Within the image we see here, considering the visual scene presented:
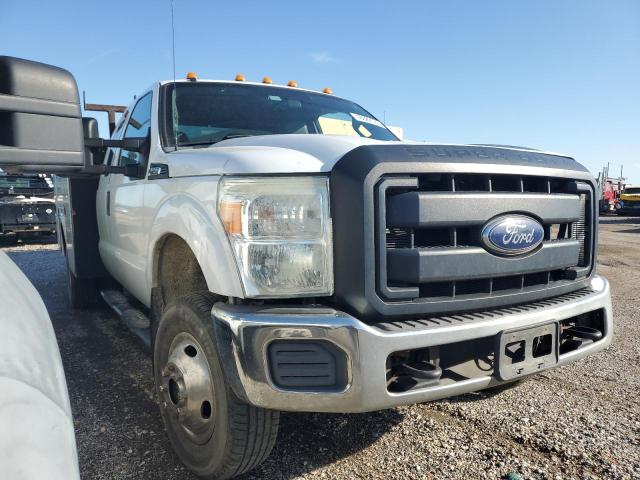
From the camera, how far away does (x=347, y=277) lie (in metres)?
1.86

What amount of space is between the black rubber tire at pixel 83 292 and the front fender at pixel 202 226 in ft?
10.6

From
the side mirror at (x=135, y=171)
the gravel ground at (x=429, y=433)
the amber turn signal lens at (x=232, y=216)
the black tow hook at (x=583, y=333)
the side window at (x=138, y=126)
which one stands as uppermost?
the side window at (x=138, y=126)

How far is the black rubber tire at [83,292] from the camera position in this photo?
209 inches

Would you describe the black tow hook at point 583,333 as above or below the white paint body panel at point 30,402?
below

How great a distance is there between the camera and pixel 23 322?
3.33 ft

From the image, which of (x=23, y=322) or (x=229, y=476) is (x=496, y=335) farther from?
(x=23, y=322)

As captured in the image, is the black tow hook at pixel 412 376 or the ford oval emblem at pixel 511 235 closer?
the black tow hook at pixel 412 376

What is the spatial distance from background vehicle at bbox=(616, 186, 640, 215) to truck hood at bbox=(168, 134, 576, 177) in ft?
93.6

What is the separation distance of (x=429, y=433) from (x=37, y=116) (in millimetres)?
2340

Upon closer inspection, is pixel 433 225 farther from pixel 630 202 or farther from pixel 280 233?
pixel 630 202

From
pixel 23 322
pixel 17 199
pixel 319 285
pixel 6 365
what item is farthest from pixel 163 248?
pixel 17 199

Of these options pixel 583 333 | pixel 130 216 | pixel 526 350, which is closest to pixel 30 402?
pixel 526 350

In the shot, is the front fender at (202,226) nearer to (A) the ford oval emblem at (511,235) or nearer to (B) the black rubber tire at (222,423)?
(B) the black rubber tire at (222,423)

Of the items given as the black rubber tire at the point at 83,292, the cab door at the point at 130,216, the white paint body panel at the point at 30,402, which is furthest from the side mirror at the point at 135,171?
the black rubber tire at the point at 83,292
